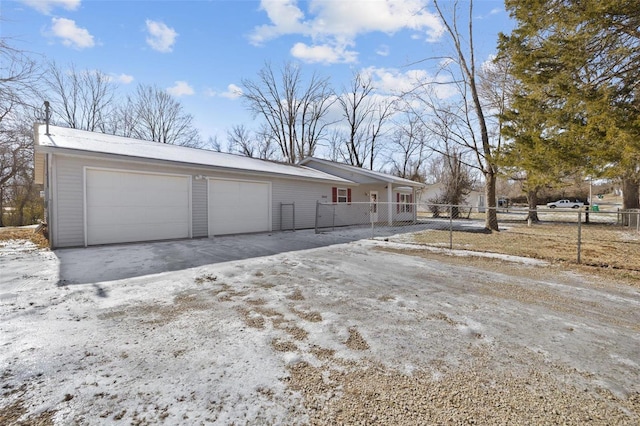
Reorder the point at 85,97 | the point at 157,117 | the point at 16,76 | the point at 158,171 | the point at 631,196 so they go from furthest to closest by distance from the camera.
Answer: the point at 157,117, the point at 85,97, the point at 631,196, the point at 158,171, the point at 16,76

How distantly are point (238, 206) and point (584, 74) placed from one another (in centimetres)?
1067

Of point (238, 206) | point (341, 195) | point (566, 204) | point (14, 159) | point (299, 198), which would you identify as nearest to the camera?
point (238, 206)

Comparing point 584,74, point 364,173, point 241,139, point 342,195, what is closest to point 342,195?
point 342,195

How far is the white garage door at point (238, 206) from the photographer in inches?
425

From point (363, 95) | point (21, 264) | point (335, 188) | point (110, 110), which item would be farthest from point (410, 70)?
point (110, 110)

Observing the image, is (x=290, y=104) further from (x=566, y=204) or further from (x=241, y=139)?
(x=566, y=204)

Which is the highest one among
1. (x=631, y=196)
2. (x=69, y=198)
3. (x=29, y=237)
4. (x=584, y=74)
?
(x=584, y=74)

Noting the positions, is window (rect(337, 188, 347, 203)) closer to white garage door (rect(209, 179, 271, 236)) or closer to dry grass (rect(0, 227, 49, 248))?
white garage door (rect(209, 179, 271, 236))

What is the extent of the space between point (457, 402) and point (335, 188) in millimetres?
14890

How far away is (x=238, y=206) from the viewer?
1154 centimetres

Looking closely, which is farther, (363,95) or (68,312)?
(363,95)

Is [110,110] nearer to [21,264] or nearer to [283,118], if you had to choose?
[283,118]

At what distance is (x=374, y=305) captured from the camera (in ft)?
12.7

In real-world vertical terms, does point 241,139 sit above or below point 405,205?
above
